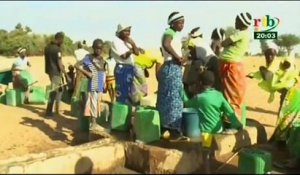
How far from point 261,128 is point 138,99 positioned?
6.37 ft

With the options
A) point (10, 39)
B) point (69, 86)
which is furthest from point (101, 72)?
point (10, 39)

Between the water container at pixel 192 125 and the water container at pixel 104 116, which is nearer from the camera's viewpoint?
the water container at pixel 192 125

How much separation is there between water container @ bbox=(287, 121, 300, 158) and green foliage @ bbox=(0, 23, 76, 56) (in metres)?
25.4

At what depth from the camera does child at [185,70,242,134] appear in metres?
6.35

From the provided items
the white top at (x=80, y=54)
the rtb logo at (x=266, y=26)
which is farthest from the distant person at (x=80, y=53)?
the rtb logo at (x=266, y=26)

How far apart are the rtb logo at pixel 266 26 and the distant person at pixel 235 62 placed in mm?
7084

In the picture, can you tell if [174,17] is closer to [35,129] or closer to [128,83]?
[128,83]

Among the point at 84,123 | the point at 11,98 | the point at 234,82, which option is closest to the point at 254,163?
the point at 234,82

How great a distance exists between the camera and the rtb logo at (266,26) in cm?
1406

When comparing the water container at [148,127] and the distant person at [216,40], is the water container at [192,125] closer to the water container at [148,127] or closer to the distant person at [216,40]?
the water container at [148,127]

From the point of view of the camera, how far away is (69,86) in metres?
11.0

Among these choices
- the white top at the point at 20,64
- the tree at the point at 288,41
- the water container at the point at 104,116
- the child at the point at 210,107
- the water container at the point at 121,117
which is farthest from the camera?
the tree at the point at 288,41

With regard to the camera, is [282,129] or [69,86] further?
[69,86]

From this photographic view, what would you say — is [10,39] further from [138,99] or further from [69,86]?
[138,99]
